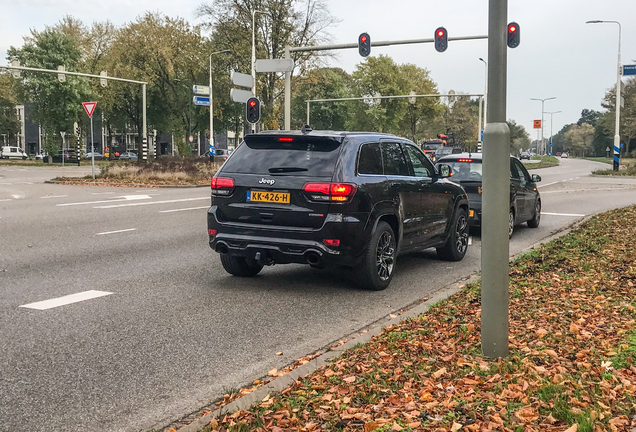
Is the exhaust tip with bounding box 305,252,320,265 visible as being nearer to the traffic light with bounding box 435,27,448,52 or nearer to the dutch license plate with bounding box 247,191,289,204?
the dutch license plate with bounding box 247,191,289,204

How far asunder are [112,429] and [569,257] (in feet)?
21.5

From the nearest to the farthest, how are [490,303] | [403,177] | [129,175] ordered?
[490,303], [403,177], [129,175]

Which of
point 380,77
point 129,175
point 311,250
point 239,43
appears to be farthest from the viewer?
point 380,77

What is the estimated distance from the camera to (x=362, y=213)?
6.99m

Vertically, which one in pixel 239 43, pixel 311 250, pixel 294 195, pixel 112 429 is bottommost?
pixel 112 429

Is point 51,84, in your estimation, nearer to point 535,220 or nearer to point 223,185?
point 535,220

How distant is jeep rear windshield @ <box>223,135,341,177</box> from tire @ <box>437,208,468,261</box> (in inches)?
120

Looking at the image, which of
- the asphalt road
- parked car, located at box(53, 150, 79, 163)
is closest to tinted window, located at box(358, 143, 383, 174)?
the asphalt road

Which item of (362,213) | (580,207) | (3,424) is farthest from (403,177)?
(580,207)

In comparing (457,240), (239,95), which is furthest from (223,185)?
(239,95)

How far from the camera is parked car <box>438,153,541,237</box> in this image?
1175cm

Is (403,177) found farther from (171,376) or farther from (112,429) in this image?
(112,429)

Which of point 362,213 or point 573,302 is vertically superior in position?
point 362,213

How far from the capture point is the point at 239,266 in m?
8.05
